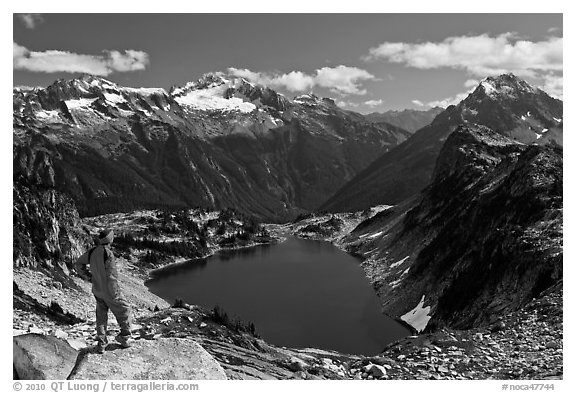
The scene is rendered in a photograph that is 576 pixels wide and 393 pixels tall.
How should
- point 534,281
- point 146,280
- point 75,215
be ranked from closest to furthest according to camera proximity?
point 534,281 < point 75,215 < point 146,280

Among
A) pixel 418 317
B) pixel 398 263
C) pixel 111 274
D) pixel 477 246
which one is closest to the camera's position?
pixel 111 274

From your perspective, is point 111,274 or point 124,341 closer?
point 111,274

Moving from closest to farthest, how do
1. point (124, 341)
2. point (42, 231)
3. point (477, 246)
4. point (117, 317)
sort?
point (117, 317), point (124, 341), point (477, 246), point (42, 231)

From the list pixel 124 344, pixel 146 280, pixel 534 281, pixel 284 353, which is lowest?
pixel 146 280

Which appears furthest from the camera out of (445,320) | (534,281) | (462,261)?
(462,261)

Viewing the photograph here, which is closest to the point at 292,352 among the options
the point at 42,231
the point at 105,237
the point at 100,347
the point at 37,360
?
the point at 100,347

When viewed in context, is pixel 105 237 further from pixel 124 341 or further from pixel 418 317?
pixel 418 317

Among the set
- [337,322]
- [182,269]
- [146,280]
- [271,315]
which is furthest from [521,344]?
[182,269]

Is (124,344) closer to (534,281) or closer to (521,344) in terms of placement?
(521,344)
